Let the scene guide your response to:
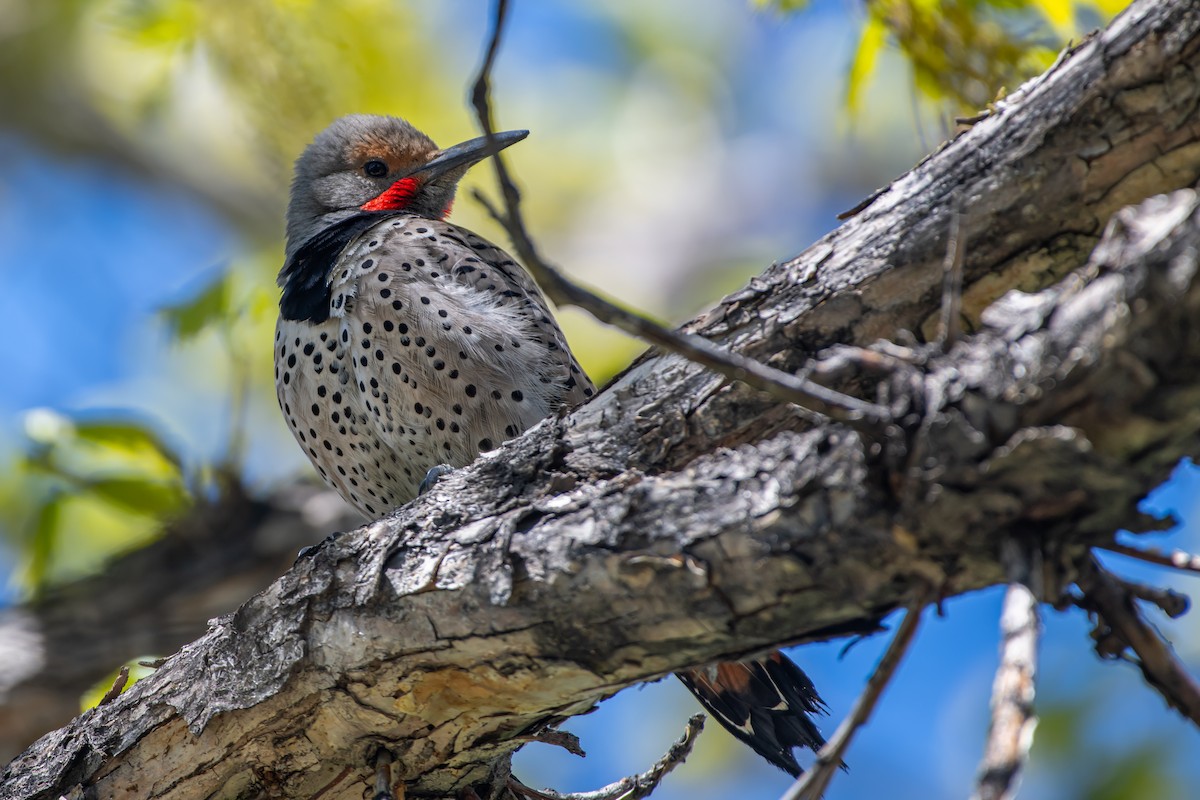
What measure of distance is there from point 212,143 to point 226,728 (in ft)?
30.4

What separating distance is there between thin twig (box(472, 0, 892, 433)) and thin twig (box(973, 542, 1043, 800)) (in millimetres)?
363

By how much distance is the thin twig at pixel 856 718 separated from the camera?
1.91 m

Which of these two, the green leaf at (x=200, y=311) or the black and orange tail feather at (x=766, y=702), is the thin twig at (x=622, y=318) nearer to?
the black and orange tail feather at (x=766, y=702)

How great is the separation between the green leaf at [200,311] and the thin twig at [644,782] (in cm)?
309

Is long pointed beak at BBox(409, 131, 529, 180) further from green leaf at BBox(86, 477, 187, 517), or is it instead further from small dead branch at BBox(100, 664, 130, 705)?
small dead branch at BBox(100, 664, 130, 705)

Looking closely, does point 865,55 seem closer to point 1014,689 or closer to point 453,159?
point 453,159

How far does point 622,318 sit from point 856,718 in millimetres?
733

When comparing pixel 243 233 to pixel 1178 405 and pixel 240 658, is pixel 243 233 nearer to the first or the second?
pixel 240 658

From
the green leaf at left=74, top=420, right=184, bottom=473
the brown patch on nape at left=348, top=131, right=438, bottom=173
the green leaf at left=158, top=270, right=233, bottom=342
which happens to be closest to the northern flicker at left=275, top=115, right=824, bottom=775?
the green leaf at left=158, top=270, right=233, bottom=342

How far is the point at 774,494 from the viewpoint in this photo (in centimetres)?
223

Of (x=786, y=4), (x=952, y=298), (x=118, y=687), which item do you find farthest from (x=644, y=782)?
(x=786, y=4)

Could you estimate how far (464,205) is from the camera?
9.89 m

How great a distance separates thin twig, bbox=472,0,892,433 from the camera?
1860mm

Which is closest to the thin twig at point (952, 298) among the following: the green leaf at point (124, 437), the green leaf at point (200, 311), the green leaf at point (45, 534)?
the green leaf at point (200, 311)
